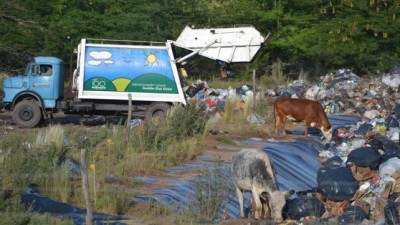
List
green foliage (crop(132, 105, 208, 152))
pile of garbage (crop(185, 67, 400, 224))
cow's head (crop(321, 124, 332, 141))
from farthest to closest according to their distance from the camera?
cow's head (crop(321, 124, 332, 141))
green foliage (crop(132, 105, 208, 152))
pile of garbage (crop(185, 67, 400, 224))

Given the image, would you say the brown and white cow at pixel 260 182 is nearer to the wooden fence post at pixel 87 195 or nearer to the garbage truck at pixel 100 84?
the wooden fence post at pixel 87 195

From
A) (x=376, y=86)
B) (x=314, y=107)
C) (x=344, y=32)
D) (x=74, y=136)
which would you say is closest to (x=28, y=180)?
(x=74, y=136)

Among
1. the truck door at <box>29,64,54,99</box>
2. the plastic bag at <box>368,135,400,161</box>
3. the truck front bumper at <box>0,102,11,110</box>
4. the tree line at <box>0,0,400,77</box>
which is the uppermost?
the tree line at <box>0,0,400,77</box>

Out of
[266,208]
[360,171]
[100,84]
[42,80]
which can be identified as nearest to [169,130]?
[360,171]

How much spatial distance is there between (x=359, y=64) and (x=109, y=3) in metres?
12.9

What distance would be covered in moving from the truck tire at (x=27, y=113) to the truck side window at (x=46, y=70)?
94cm

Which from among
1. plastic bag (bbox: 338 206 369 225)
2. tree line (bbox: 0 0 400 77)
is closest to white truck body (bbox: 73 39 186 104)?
plastic bag (bbox: 338 206 369 225)

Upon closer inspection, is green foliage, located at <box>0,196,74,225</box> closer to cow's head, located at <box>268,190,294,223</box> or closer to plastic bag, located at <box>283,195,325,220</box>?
cow's head, located at <box>268,190,294,223</box>

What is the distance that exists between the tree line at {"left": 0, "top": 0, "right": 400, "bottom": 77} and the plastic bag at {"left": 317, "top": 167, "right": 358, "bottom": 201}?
23.2 meters

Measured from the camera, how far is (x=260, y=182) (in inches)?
539

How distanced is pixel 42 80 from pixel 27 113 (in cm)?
107

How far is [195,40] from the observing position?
2873 centimetres

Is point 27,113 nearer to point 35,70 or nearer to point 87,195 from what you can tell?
point 35,70

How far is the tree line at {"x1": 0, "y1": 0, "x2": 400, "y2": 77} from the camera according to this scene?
134 feet
